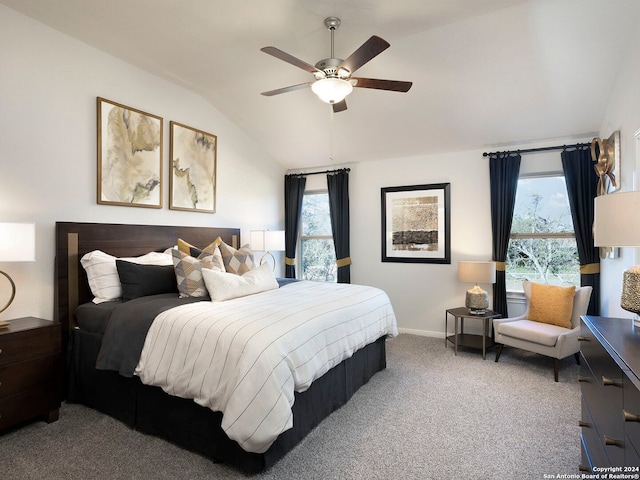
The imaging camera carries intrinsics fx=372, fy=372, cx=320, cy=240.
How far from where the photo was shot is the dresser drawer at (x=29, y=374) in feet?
7.73

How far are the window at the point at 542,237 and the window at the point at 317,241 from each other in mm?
2448

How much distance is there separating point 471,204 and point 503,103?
50.8 inches

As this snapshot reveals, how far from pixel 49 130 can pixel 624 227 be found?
3871mm

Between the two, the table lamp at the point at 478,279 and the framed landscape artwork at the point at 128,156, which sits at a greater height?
the framed landscape artwork at the point at 128,156

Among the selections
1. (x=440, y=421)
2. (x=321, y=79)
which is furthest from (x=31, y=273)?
(x=440, y=421)

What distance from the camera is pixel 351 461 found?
2.17 meters

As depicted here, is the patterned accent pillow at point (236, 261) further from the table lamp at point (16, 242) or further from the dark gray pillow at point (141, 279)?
the table lamp at point (16, 242)

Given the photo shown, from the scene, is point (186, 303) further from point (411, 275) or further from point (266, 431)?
point (411, 275)

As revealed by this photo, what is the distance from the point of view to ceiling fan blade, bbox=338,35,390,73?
2.24 metres

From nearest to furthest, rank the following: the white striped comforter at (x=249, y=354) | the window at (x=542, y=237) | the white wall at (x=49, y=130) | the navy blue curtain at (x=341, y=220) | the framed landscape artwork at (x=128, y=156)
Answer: the white striped comforter at (x=249, y=354) < the white wall at (x=49, y=130) < the framed landscape artwork at (x=128, y=156) < the window at (x=542, y=237) < the navy blue curtain at (x=341, y=220)

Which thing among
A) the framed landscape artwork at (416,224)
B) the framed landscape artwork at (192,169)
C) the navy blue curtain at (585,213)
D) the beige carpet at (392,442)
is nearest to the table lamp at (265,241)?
the framed landscape artwork at (192,169)

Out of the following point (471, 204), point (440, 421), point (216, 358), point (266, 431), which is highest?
point (471, 204)

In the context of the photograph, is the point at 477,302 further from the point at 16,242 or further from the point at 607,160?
the point at 16,242

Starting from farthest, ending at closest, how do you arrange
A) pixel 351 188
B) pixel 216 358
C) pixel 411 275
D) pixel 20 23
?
pixel 351 188
pixel 411 275
pixel 20 23
pixel 216 358
